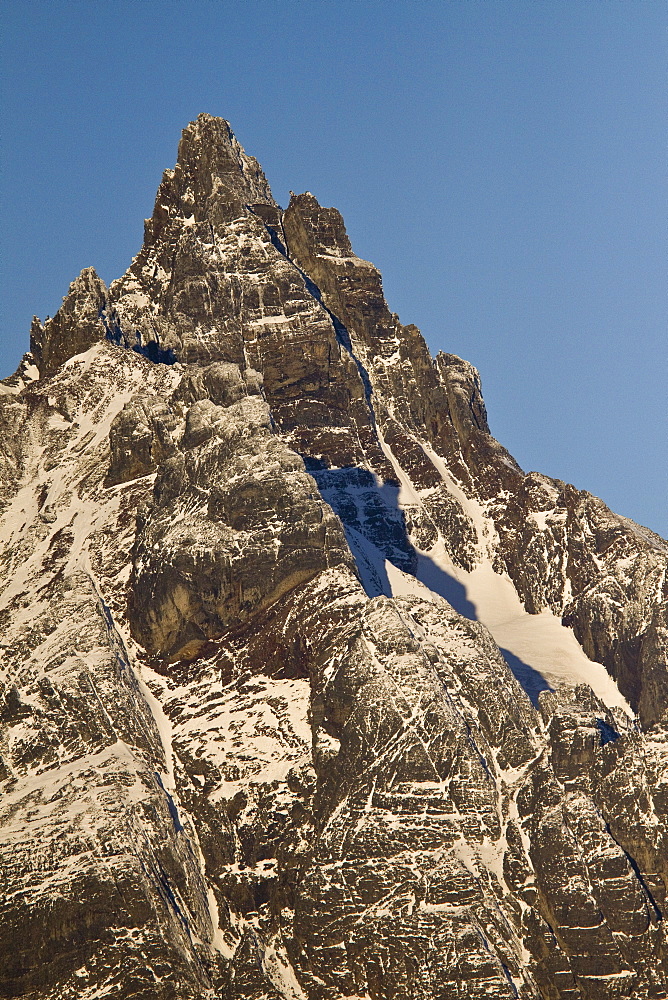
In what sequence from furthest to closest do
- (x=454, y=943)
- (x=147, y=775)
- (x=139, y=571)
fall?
1. (x=139, y=571)
2. (x=147, y=775)
3. (x=454, y=943)

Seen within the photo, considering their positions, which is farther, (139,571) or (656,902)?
(139,571)

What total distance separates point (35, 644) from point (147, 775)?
17486 mm

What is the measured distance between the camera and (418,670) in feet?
595

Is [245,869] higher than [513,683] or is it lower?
lower

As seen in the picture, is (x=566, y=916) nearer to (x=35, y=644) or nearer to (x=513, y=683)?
(x=513, y=683)

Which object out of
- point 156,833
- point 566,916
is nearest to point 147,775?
point 156,833

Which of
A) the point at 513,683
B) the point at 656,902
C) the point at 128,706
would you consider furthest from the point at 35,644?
the point at 656,902

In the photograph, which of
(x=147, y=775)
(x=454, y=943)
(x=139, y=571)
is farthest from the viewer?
(x=139, y=571)

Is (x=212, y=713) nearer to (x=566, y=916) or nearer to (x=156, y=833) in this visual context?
(x=156, y=833)

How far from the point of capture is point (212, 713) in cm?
18612

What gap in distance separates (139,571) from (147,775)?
2209 centimetres

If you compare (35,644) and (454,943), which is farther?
(35,644)

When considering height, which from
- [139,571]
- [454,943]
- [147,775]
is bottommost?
[454,943]

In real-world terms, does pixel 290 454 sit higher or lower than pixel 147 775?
higher
